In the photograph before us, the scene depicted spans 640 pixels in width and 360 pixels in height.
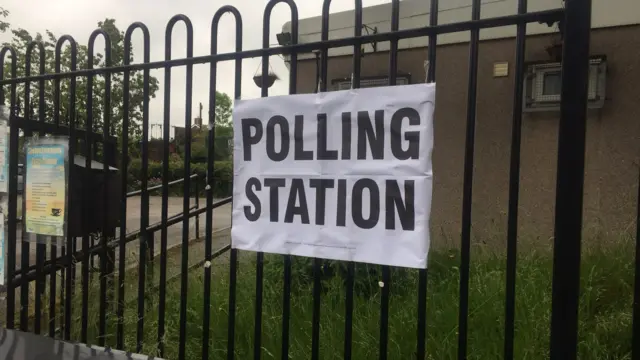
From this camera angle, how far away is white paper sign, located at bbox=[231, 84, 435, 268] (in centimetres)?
187

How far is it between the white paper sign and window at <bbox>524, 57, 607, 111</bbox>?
326 cm

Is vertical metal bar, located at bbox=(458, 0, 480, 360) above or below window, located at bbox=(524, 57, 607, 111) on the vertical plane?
below

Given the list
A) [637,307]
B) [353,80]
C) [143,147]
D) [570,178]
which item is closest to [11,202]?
[143,147]

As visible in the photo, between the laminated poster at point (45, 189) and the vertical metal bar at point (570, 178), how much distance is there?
2.72 metres

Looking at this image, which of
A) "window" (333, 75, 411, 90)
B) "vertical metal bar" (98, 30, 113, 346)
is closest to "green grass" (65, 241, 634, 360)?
"vertical metal bar" (98, 30, 113, 346)

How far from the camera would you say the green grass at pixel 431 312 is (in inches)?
95.7

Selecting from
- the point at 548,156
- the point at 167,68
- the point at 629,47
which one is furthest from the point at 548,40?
the point at 167,68

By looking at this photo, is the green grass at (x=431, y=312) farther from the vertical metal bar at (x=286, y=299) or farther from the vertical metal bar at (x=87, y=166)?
the vertical metal bar at (x=286, y=299)

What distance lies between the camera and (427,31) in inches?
73.7

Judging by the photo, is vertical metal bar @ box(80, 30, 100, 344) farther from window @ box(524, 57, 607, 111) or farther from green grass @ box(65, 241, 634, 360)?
window @ box(524, 57, 607, 111)

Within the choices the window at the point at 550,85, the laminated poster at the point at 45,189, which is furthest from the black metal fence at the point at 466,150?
the window at the point at 550,85

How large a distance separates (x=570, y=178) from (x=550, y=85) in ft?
11.1

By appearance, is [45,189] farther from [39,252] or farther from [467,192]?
[467,192]

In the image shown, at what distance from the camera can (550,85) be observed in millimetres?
4641
